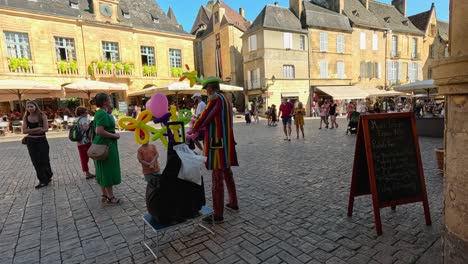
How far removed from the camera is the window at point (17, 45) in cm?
Result: 1841

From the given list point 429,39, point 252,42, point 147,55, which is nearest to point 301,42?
point 252,42

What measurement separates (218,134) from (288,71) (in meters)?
24.5

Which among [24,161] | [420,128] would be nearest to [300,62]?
[420,128]

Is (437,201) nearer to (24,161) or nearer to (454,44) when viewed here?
(454,44)

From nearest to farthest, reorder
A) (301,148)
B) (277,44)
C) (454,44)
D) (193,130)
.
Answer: (454,44) < (193,130) < (301,148) < (277,44)

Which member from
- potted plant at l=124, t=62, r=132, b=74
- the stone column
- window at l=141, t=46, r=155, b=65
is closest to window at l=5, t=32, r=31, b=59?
potted plant at l=124, t=62, r=132, b=74

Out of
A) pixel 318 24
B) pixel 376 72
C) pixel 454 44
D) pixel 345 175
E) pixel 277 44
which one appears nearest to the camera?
pixel 454 44

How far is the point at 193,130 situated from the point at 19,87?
49.3 feet

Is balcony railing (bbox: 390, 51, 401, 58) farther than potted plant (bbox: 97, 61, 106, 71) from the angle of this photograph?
Yes

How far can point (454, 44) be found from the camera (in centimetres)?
185

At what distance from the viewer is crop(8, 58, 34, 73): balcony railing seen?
18.3 metres

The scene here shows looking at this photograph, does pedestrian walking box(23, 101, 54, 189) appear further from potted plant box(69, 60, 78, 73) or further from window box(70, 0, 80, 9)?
window box(70, 0, 80, 9)

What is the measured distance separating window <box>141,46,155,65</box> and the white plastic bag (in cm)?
2379

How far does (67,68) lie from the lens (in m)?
20.5
